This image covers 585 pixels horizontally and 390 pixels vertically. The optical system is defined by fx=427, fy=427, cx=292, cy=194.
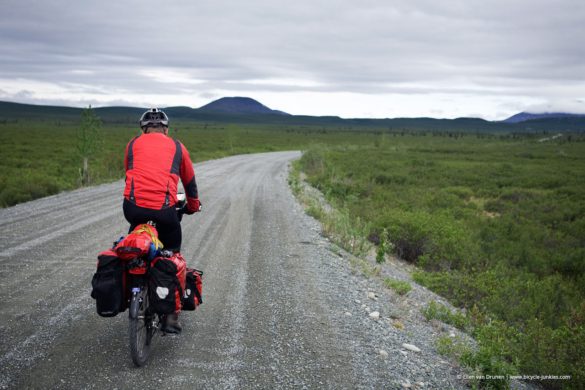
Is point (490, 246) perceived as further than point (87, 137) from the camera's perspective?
No

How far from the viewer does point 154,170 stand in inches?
164

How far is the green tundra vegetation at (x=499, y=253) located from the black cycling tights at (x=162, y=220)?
129 inches

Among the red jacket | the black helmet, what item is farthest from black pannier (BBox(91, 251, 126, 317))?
the black helmet

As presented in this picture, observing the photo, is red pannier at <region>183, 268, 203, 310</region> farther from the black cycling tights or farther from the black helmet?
the black helmet

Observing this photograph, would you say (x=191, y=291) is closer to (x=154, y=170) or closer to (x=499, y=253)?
(x=154, y=170)

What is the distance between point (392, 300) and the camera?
A: 21.5ft

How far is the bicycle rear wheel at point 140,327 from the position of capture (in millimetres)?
3744

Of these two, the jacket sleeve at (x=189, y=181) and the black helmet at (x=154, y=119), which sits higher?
the black helmet at (x=154, y=119)

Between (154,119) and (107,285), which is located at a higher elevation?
(154,119)

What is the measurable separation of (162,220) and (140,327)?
1.00 m

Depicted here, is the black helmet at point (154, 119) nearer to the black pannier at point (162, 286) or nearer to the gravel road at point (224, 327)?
the black pannier at point (162, 286)

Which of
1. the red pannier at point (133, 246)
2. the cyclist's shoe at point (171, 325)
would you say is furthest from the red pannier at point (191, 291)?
the red pannier at point (133, 246)

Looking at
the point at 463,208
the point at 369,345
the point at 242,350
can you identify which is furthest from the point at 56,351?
the point at 463,208

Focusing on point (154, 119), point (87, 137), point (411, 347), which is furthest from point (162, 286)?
point (87, 137)
